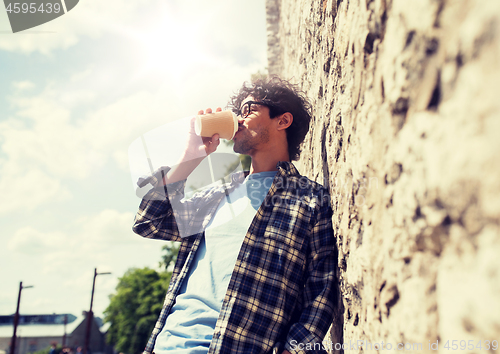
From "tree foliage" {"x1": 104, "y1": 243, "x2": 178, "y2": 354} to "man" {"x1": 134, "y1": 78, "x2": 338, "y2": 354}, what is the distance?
59.5 ft

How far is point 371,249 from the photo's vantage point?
1033 mm

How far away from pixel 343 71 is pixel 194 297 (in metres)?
1.15

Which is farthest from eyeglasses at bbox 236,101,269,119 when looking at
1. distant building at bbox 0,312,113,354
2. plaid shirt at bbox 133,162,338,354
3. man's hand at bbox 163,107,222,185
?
distant building at bbox 0,312,113,354

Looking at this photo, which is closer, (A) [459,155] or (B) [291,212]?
(A) [459,155]

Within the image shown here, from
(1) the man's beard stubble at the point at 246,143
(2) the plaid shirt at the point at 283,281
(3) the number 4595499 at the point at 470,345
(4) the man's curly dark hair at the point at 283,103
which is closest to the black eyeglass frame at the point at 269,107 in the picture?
(4) the man's curly dark hair at the point at 283,103

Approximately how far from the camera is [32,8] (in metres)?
2.54

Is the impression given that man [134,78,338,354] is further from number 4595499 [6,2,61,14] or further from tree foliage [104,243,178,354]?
tree foliage [104,243,178,354]

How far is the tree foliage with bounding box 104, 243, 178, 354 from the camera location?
63.6 ft

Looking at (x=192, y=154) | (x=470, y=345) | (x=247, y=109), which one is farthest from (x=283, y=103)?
(x=470, y=345)

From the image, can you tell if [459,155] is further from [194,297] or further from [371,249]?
[194,297]

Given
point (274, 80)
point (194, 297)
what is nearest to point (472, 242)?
point (194, 297)

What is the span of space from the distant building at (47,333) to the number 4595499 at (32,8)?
123 ft

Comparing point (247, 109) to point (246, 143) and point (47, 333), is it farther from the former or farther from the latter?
point (47, 333)

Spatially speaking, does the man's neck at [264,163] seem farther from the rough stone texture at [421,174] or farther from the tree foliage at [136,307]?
the tree foliage at [136,307]
